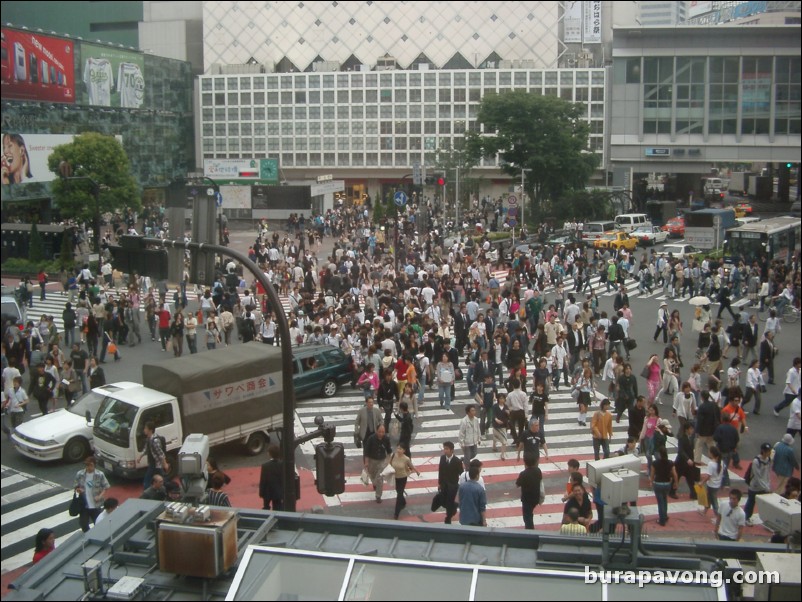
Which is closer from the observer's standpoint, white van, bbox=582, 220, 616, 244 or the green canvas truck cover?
the green canvas truck cover

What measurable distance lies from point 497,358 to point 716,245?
21837 millimetres

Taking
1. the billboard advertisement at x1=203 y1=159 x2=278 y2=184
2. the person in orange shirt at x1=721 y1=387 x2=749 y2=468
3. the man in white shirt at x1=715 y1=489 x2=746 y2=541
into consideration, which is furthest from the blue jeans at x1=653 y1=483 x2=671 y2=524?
the billboard advertisement at x1=203 y1=159 x2=278 y2=184

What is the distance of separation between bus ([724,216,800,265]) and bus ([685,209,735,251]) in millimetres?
1504

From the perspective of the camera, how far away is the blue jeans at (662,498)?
39.9ft

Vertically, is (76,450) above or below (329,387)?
below

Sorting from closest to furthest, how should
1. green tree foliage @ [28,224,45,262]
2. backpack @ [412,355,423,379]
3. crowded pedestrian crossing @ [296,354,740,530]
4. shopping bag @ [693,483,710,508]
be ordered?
1. shopping bag @ [693,483,710,508]
2. crowded pedestrian crossing @ [296,354,740,530]
3. backpack @ [412,355,423,379]
4. green tree foliage @ [28,224,45,262]

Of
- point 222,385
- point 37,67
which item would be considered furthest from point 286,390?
point 37,67

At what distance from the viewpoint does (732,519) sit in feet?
34.7

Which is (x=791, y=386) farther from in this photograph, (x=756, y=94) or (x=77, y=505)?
(x=756, y=94)

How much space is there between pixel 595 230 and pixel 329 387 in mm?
30298

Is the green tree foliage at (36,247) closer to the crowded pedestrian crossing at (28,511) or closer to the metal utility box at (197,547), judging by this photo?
the crowded pedestrian crossing at (28,511)

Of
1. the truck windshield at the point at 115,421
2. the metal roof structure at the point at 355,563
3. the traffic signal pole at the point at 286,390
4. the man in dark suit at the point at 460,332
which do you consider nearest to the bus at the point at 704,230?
the man in dark suit at the point at 460,332

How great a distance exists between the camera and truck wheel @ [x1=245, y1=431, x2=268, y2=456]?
15.9 metres

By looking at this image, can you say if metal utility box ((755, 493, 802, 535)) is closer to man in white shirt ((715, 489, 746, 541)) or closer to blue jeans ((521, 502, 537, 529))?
man in white shirt ((715, 489, 746, 541))
